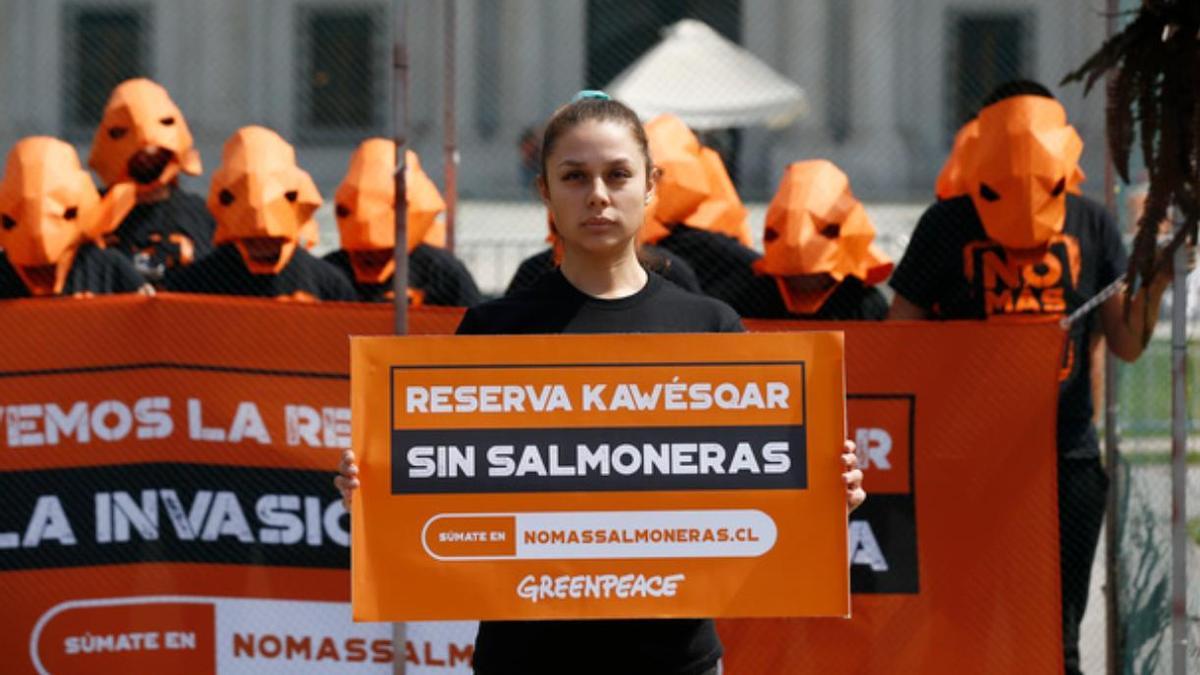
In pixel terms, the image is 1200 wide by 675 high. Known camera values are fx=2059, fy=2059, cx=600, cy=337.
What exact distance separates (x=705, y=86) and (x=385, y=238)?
33.7ft

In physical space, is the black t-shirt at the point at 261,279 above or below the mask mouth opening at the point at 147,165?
below

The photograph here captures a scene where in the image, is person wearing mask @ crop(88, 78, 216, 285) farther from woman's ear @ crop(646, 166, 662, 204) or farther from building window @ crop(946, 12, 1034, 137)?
building window @ crop(946, 12, 1034, 137)

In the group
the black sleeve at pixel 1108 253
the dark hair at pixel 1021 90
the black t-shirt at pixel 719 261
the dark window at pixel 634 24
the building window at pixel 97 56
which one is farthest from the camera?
the dark window at pixel 634 24

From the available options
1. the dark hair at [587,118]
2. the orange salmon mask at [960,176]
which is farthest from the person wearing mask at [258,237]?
the dark hair at [587,118]

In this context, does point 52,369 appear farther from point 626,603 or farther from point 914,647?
point 626,603

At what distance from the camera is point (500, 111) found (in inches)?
824

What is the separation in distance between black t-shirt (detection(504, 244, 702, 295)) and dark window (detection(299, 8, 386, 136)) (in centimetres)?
554

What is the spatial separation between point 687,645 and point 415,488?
57 cm

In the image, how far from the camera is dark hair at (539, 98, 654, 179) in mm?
3635

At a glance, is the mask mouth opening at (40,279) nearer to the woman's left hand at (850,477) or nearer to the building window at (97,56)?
the building window at (97,56)

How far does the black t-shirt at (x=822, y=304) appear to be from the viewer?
21.1ft

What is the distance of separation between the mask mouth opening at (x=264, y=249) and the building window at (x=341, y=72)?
457cm

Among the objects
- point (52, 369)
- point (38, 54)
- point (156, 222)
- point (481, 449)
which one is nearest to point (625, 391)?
point (481, 449)

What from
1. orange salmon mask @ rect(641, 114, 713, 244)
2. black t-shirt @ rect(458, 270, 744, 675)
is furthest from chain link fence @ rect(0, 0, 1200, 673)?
black t-shirt @ rect(458, 270, 744, 675)
